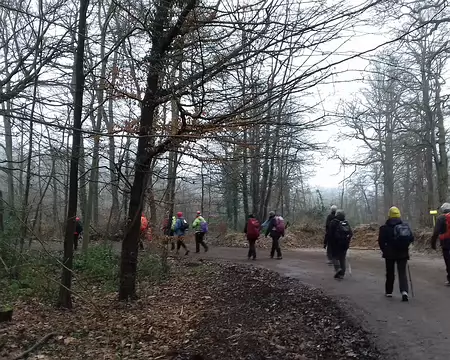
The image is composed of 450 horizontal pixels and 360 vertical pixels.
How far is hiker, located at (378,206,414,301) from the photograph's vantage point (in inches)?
336

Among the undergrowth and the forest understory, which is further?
the forest understory

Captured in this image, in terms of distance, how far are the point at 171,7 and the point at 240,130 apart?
7.13 ft

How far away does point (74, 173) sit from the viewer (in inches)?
374

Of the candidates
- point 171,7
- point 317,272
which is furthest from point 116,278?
point 171,7

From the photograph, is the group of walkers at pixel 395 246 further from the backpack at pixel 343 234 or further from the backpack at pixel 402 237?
the backpack at pixel 343 234

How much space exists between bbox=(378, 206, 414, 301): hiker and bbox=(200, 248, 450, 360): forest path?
0.40 m

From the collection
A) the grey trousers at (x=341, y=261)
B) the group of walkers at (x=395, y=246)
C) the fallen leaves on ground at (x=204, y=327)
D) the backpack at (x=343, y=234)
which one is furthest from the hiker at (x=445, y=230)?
the fallen leaves on ground at (x=204, y=327)

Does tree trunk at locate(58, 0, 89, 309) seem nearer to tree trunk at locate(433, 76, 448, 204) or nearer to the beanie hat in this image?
the beanie hat

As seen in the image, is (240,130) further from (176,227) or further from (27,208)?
(176,227)

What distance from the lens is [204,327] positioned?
802 centimetres

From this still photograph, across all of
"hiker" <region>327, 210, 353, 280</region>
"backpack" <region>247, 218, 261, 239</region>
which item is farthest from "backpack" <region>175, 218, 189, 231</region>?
"hiker" <region>327, 210, 353, 280</region>

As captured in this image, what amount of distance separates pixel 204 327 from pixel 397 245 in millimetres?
3930

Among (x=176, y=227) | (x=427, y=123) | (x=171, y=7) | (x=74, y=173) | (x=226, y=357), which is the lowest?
(x=226, y=357)

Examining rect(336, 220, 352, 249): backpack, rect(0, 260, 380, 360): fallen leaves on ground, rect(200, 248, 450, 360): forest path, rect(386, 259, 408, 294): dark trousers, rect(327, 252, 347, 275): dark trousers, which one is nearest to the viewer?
rect(200, 248, 450, 360): forest path
